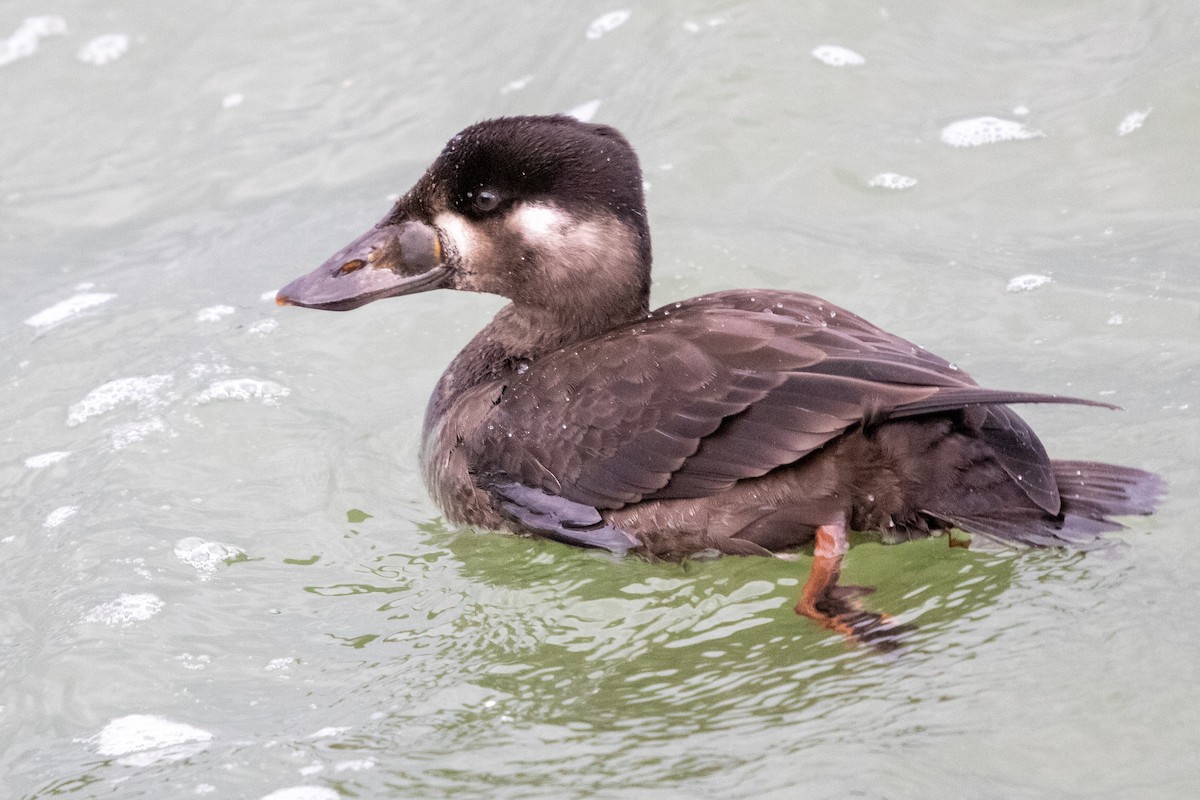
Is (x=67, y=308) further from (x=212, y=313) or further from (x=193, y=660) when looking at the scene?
(x=193, y=660)

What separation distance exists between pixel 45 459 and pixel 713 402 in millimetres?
2812

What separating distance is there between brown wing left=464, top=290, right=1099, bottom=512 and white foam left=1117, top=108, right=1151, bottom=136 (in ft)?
9.05

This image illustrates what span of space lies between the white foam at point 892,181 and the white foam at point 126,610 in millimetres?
3719

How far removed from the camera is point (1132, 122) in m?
6.58

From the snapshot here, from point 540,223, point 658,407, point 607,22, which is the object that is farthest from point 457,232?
point 607,22

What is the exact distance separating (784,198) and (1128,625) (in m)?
3.32

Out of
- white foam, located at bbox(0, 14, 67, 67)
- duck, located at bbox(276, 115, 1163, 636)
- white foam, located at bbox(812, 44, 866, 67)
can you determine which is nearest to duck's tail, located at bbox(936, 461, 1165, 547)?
duck, located at bbox(276, 115, 1163, 636)

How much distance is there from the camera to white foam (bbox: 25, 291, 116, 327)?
258 inches

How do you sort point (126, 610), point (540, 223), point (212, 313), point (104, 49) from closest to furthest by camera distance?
1. point (126, 610)
2. point (540, 223)
3. point (212, 313)
4. point (104, 49)

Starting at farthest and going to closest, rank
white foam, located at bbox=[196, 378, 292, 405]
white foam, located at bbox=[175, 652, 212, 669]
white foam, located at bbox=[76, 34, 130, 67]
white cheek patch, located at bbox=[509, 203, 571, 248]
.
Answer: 1. white foam, located at bbox=[76, 34, 130, 67]
2. white foam, located at bbox=[196, 378, 292, 405]
3. white cheek patch, located at bbox=[509, 203, 571, 248]
4. white foam, located at bbox=[175, 652, 212, 669]

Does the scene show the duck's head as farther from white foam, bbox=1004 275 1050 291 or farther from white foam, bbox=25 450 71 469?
white foam, bbox=1004 275 1050 291

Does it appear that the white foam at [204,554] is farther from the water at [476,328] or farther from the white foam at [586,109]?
the white foam at [586,109]

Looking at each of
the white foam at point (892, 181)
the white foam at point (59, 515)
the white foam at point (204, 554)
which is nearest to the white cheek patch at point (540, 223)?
the white foam at point (204, 554)

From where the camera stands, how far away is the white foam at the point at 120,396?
5.73m
